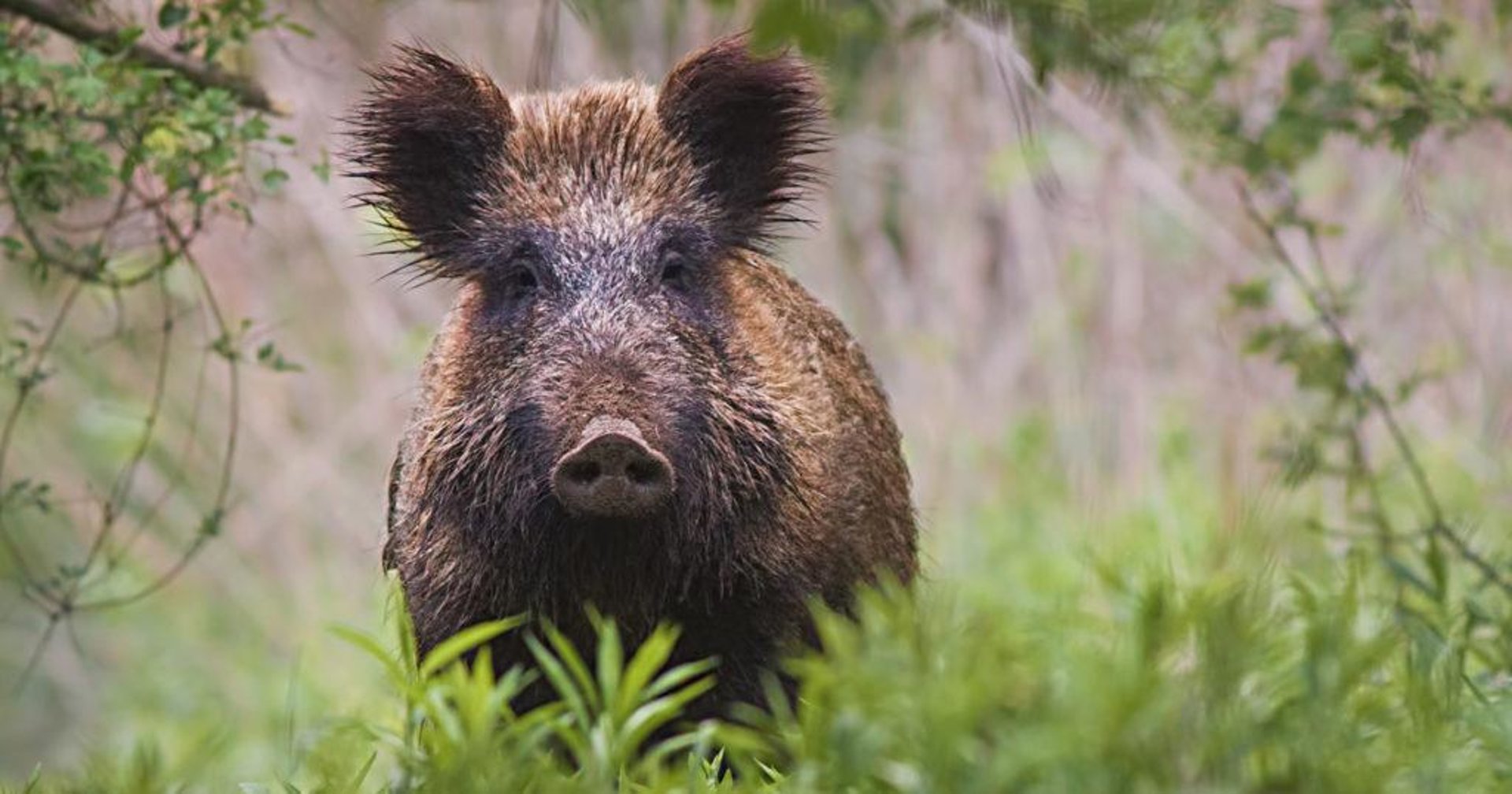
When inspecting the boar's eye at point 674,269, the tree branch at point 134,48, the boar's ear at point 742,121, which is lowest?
the boar's eye at point 674,269

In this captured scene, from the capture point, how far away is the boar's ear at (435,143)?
6.21 metres

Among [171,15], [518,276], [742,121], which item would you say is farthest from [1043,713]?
[171,15]

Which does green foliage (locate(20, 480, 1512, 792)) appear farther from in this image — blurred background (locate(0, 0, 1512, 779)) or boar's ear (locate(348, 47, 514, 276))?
blurred background (locate(0, 0, 1512, 779))

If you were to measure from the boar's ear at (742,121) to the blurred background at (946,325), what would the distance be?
7.36ft

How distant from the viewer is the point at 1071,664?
3.56m

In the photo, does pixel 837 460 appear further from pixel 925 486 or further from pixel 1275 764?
pixel 925 486

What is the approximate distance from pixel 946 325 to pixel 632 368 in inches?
264

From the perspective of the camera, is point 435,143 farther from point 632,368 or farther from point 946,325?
point 946,325

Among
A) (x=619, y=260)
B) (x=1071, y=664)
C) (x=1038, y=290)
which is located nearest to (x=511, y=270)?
(x=619, y=260)

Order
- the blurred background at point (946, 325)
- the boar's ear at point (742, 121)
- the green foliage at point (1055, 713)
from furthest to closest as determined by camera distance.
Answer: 1. the blurred background at point (946, 325)
2. the boar's ear at point (742, 121)
3. the green foliage at point (1055, 713)

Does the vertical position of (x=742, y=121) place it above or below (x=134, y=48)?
below

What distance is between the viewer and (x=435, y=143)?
20.6 feet

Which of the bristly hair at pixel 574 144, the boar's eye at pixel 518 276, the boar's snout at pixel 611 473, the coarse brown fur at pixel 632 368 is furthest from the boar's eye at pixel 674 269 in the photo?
the boar's snout at pixel 611 473

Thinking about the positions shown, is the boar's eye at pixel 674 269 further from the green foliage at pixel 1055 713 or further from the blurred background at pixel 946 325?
the blurred background at pixel 946 325
